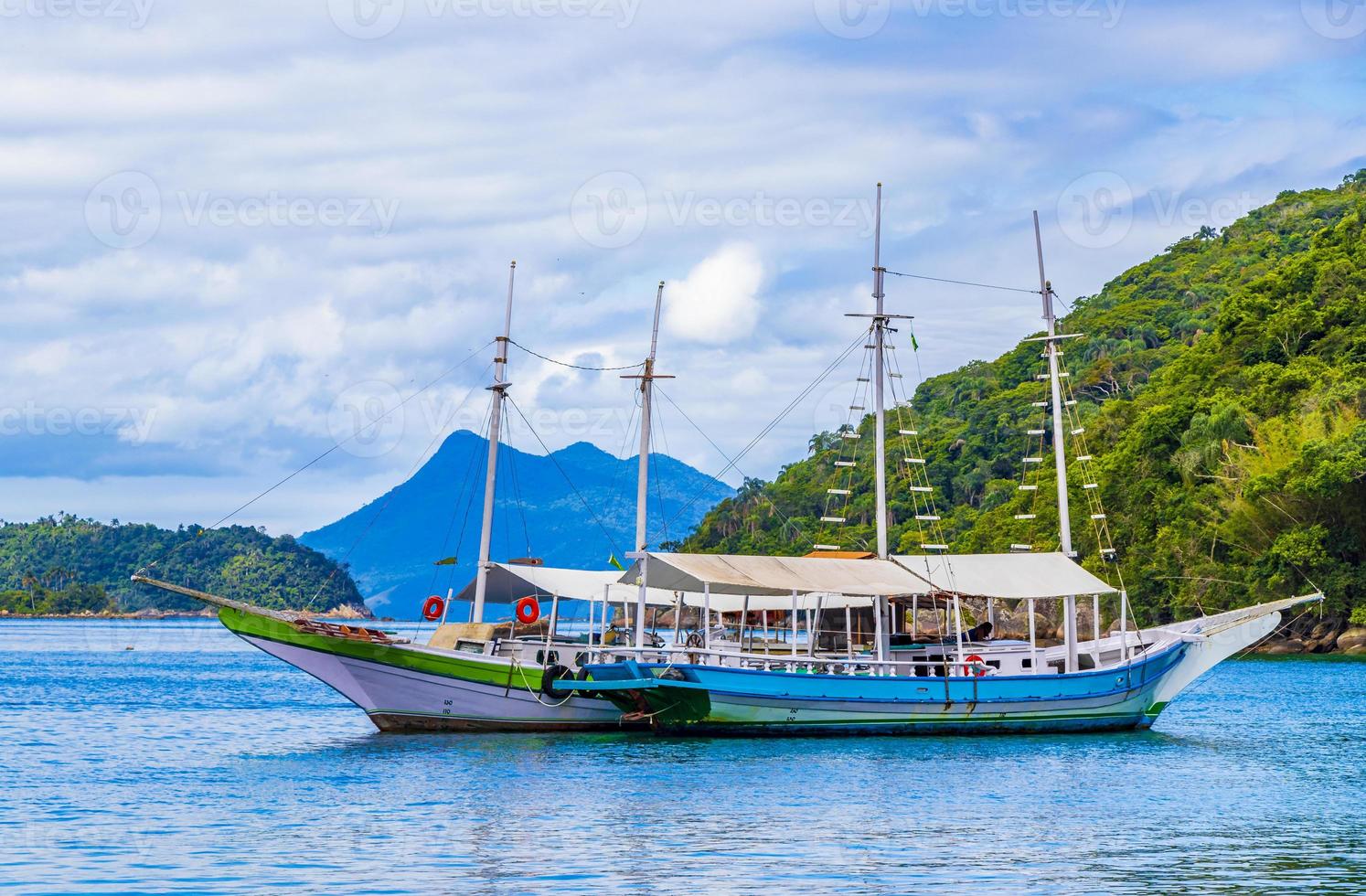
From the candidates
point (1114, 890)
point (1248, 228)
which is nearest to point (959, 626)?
point (1114, 890)

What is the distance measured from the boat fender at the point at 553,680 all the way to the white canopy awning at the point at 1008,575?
973 cm

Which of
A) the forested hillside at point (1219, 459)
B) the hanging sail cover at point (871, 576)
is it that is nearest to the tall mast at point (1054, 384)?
the hanging sail cover at point (871, 576)

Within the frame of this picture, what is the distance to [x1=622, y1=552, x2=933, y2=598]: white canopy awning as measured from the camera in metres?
36.1

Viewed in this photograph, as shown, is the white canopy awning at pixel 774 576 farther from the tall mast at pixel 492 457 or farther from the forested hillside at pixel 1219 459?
the forested hillside at pixel 1219 459

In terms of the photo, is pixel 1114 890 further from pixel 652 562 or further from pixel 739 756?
pixel 652 562

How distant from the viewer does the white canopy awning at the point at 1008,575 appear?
38.2 m

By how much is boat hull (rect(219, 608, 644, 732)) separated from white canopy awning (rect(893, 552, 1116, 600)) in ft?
30.0

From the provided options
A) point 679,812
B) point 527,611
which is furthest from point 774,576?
point 679,812

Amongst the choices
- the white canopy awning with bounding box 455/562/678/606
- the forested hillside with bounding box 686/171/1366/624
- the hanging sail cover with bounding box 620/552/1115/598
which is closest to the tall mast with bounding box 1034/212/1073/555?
the hanging sail cover with bounding box 620/552/1115/598

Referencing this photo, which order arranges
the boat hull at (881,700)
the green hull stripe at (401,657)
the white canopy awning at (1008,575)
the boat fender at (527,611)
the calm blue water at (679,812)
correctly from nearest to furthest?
the calm blue water at (679,812) → the boat hull at (881,700) → the green hull stripe at (401,657) → the boat fender at (527,611) → the white canopy awning at (1008,575)

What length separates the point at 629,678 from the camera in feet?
116

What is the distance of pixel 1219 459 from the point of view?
81812 mm

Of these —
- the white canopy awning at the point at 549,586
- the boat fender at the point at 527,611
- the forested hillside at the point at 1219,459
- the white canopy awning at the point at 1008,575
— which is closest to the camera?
the boat fender at the point at 527,611

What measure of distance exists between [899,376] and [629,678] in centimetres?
1267
